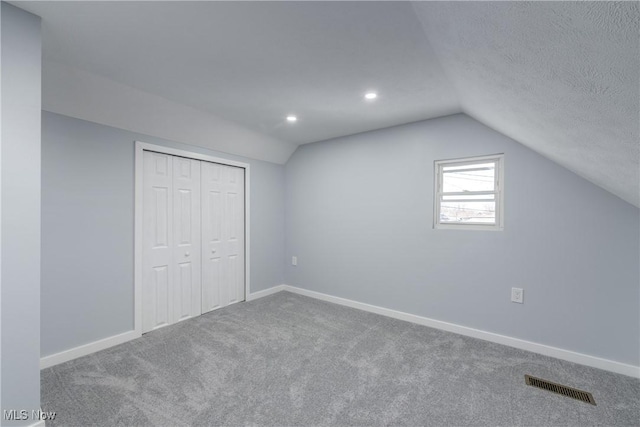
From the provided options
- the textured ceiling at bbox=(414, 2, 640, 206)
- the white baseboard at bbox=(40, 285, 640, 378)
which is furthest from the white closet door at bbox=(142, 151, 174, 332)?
the textured ceiling at bbox=(414, 2, 640, 206)

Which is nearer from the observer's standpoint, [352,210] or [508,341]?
[508,341]

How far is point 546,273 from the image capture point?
2.53 meters

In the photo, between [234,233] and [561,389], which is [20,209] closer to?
[234,233]

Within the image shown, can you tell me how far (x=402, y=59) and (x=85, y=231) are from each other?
118 inches

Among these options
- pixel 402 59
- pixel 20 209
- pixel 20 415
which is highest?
pixel 402 59

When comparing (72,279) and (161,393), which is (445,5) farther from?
(72,279)

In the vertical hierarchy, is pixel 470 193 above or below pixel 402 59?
below

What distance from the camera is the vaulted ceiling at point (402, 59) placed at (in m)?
0.91

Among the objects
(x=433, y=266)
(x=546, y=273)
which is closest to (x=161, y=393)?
(x=433, y=266)

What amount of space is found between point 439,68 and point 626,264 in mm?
2195

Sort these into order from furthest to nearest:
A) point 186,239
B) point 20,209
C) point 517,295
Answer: point 186,239
point 517,295
point 20,209

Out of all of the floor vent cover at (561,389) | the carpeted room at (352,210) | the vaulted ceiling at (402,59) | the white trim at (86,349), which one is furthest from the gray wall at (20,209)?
the floor vent cover at (561,389)

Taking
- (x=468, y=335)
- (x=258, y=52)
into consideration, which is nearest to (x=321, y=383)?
(x=468, y=335)

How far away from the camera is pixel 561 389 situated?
2020mm
